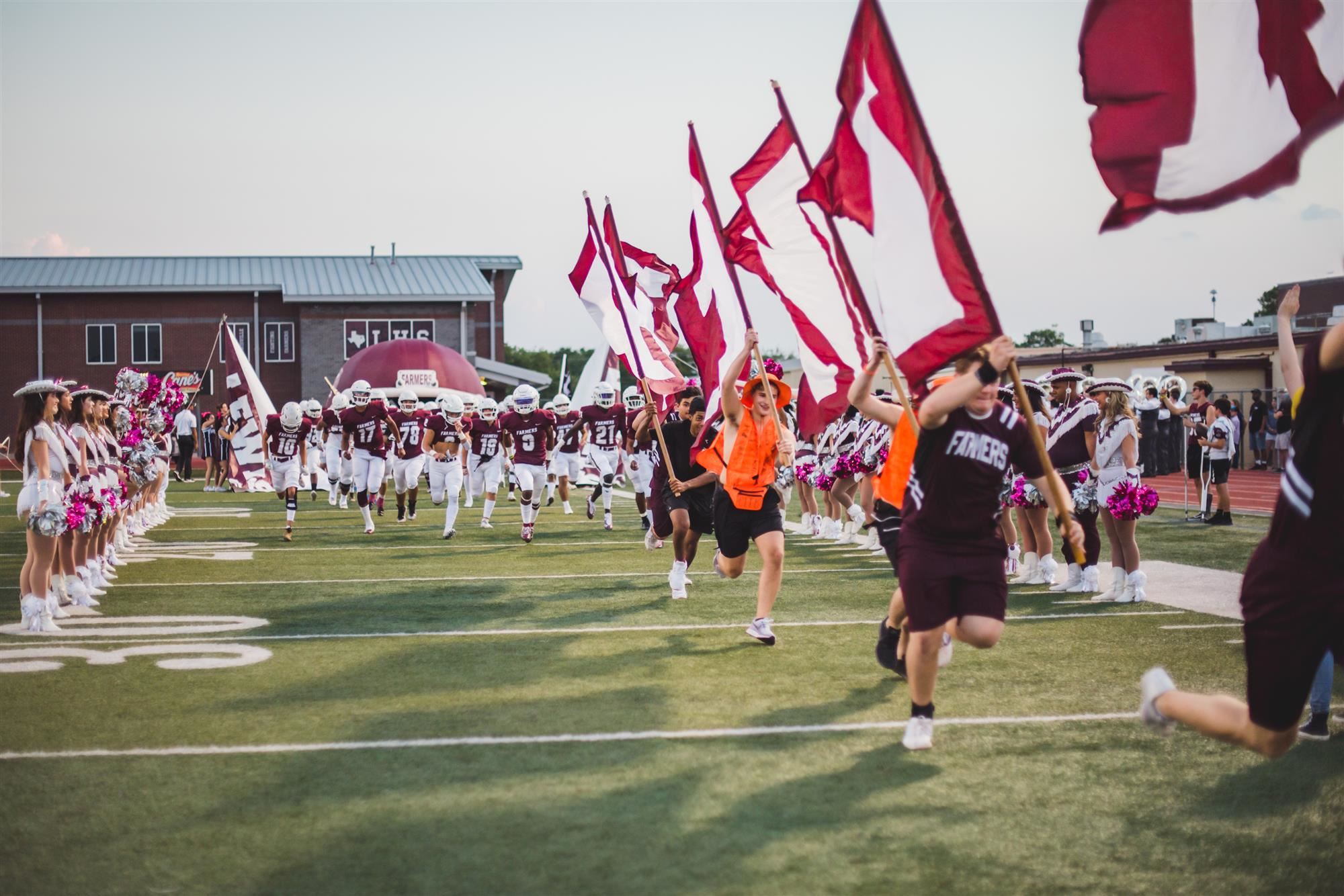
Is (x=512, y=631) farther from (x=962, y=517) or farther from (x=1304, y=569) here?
(x=1304, y=569)

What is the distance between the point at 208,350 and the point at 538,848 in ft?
184

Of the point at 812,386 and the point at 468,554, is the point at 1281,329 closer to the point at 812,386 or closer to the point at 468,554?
the point at 812,386

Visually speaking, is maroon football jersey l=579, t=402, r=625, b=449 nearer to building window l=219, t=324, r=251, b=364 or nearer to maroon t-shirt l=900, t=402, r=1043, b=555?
maroon t-shirt l=900, t=402, r=1043, b=555

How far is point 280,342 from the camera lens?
2216 inches

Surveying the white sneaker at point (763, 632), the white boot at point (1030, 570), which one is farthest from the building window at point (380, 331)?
the white sneaker at point (763, 632)

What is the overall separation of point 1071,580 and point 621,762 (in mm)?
7513

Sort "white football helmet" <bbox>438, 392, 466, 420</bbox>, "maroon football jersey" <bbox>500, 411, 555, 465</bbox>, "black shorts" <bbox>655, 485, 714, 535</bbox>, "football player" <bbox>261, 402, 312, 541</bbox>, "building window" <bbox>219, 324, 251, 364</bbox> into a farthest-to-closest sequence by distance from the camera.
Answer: "building window" <bbox>219, 324, 251, 364</bbox> → "football player" <bbox>261, 402, 312, 541</bbox> → "white football helmet" <bbox>438, 392, 466, 420</bbox> → "maroon football jersey" <bbox>500, 411, 555, 465</bbox> → "black shorts" <bbox>655, 485, 714, 535</bbox>

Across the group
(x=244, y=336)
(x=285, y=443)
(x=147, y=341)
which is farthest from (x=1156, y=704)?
(x=147, y=341)

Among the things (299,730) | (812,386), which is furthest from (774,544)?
(299,730)

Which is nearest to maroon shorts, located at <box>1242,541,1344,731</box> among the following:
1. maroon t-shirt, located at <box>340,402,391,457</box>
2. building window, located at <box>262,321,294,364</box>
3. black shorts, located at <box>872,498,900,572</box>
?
black shorts, located at <box>872,498,900,572</box>

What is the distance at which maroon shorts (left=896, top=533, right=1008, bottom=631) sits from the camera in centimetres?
604

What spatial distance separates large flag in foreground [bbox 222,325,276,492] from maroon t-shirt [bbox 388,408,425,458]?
6300mm

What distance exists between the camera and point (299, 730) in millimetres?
6859

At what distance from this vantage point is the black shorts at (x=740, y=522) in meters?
9.38
